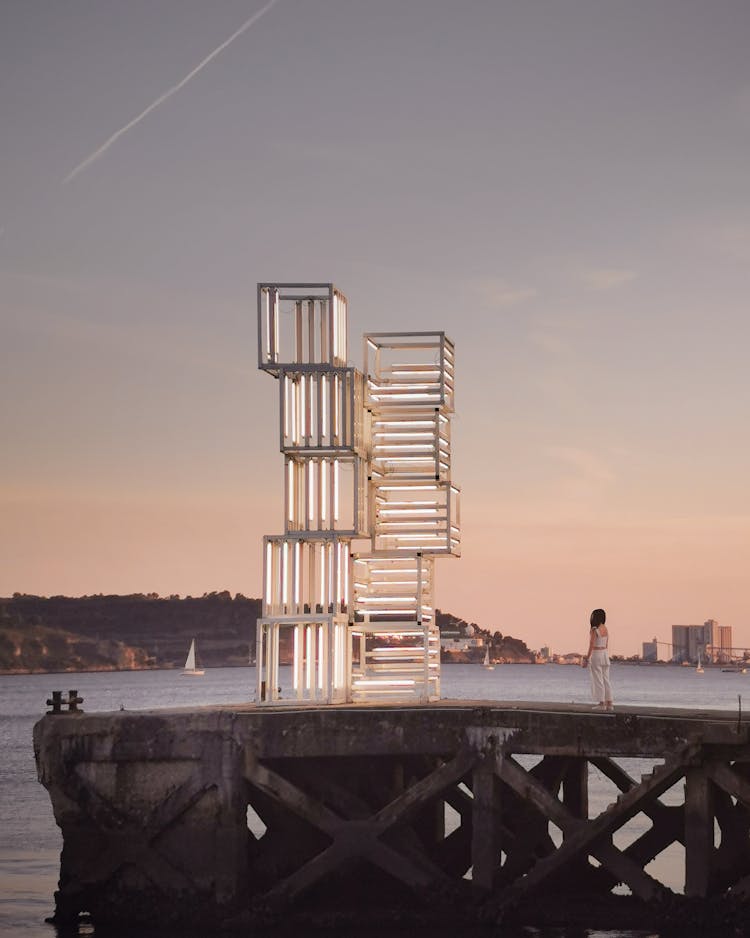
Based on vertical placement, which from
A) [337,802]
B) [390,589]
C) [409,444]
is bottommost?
[337,802]

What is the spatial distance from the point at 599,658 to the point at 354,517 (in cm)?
516

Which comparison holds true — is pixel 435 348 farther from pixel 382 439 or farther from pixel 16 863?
pixel 16 863

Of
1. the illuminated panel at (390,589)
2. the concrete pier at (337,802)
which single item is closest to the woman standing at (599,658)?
the concrete pier at (337,802)

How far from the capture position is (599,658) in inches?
1193

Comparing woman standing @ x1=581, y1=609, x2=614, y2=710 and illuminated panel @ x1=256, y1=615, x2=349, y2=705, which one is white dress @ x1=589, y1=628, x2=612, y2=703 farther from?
illuminated panel @ x1=256, y1=615, x2=349, y2=705

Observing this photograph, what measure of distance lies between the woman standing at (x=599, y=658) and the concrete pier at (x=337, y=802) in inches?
70.8

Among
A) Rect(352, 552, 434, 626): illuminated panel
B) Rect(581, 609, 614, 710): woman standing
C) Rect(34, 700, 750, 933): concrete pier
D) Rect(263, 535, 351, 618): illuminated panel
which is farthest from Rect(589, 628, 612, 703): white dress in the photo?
Rect(263, 535, 351, 618): illuminated panel

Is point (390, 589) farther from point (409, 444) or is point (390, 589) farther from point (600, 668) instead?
point (600, 668)

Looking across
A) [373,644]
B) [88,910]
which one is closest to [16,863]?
[373,644]

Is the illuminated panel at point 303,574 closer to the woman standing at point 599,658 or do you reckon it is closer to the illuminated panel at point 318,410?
the illuminated panel at point 318,410

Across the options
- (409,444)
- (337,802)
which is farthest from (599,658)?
(409,444)

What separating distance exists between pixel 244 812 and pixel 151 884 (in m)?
1.74

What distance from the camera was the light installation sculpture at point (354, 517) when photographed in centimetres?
3161

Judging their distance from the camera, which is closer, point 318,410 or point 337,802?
point 337,802
